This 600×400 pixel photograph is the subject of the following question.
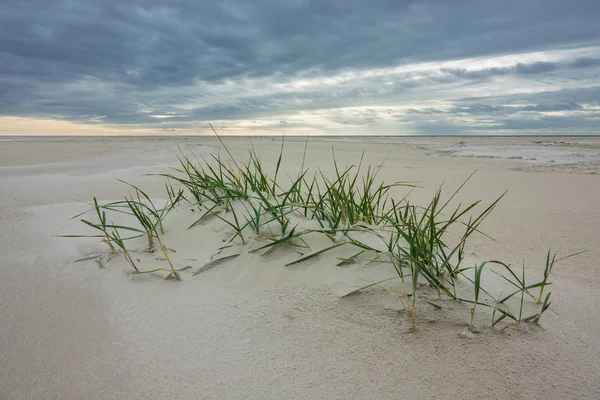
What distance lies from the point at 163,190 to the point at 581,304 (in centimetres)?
358

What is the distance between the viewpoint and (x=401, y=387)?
2.94ft

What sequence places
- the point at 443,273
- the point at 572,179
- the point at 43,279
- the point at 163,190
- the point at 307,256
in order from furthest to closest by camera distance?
1. the point at 572,179
2. the point at 163,190
3. the point at 43,279
4. the point at 307,256
5. the point at 443,273

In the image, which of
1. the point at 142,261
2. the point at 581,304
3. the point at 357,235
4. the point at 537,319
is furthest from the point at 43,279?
the point at 581,304

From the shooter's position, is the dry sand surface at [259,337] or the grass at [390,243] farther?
the grass at [390,243]

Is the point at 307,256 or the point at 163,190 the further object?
the point at 163,190

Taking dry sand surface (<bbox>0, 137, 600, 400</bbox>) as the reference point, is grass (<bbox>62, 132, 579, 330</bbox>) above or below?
above

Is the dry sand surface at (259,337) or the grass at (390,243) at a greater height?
the grass at (390,243)

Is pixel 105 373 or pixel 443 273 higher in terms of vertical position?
pixel 443 273

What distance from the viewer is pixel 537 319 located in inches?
41.8

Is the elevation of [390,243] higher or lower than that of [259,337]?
higher

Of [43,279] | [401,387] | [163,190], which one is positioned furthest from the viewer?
[163,190]

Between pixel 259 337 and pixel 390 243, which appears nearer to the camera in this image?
pixel 259 337

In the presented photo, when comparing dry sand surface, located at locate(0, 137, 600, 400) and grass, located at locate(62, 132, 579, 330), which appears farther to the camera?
grass, located at locate(62, 132, 579, 330)

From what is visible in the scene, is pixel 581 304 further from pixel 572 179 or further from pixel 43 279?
pixel 572 179
